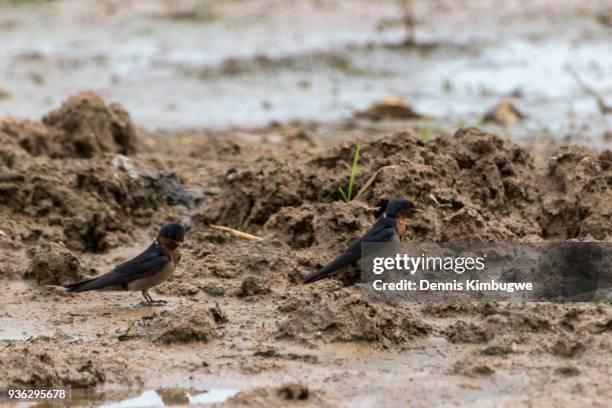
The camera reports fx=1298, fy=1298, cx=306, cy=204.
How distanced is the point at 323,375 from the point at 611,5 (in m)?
13.5

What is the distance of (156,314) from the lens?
6.54 metres

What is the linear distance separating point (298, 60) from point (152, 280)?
380 inches

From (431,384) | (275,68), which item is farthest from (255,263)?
(275,68)

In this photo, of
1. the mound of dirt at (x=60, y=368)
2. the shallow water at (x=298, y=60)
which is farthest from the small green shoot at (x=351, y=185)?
the shallow water at (x=298, y=60)

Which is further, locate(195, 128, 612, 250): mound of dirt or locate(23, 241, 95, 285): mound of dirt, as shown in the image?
locate(195, 128, 612, 250): mound of dirt

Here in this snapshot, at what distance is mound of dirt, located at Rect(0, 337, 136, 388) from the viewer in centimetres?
572

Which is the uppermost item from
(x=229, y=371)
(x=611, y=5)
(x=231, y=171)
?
(x=611, y=5)

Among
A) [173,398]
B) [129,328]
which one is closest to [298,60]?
[129,328]

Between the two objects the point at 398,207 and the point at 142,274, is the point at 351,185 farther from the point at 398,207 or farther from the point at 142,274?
the point at 142,274

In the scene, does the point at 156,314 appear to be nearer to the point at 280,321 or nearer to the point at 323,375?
the point at 280,321

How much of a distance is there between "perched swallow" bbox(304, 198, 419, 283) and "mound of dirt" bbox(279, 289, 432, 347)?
558mm

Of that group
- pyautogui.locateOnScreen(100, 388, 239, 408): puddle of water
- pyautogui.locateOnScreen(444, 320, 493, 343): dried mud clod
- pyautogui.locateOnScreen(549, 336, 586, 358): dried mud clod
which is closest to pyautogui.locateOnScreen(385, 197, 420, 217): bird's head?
pyautogui.locateOnScreen(444, 320, 493, 343): dried mud clod

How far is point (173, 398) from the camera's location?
5609 millimetres

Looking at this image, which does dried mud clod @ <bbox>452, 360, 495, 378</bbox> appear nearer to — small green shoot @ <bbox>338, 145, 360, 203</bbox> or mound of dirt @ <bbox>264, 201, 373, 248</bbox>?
mound of dirt @ <bbox>264, 201, 373, 248</bbox>
